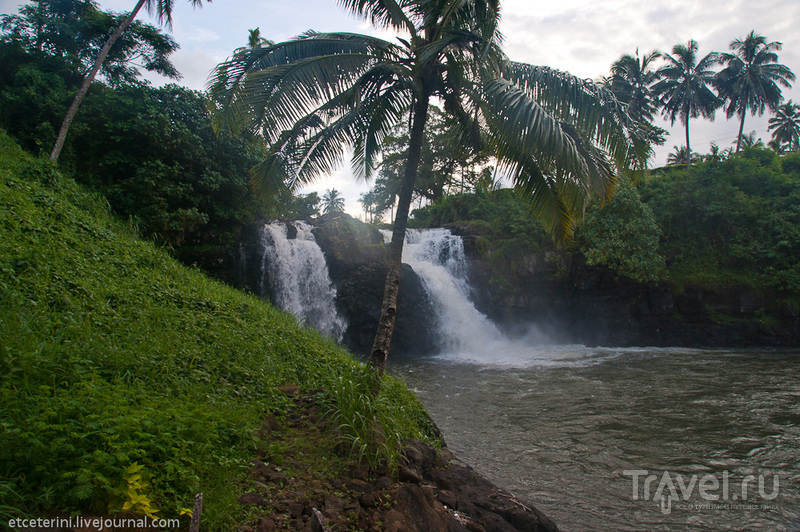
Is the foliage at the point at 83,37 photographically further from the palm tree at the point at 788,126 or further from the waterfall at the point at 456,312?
the palm tree at the point at 788,126

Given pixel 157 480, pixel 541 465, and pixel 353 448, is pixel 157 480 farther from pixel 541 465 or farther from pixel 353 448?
pixel 541 465

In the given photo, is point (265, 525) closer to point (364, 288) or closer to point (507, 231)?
point (364, 288)

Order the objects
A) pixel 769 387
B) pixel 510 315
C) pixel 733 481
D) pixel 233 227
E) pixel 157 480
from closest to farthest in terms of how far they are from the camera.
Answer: pixel 157 480 → pixel 733 481 → pixel 769 387 → pixel 233 227 → pixel 510 315

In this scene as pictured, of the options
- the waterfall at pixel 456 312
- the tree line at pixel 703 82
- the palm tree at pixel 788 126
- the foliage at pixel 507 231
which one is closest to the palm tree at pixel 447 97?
the waterfall at pixel 456 312

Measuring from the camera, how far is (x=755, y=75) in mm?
33844

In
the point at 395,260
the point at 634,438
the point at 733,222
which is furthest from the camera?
the point at 733,222

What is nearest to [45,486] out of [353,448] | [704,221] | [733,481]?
[353,448]

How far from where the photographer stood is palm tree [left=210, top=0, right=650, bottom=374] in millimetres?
5707

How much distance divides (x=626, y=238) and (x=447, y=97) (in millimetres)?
15343

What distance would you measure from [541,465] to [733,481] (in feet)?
8.02

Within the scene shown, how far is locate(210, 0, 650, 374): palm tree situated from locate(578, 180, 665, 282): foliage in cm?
1309

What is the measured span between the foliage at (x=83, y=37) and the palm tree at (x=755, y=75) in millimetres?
39528

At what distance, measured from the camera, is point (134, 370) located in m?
4.79

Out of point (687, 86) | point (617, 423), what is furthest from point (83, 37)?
point (687, 86)
